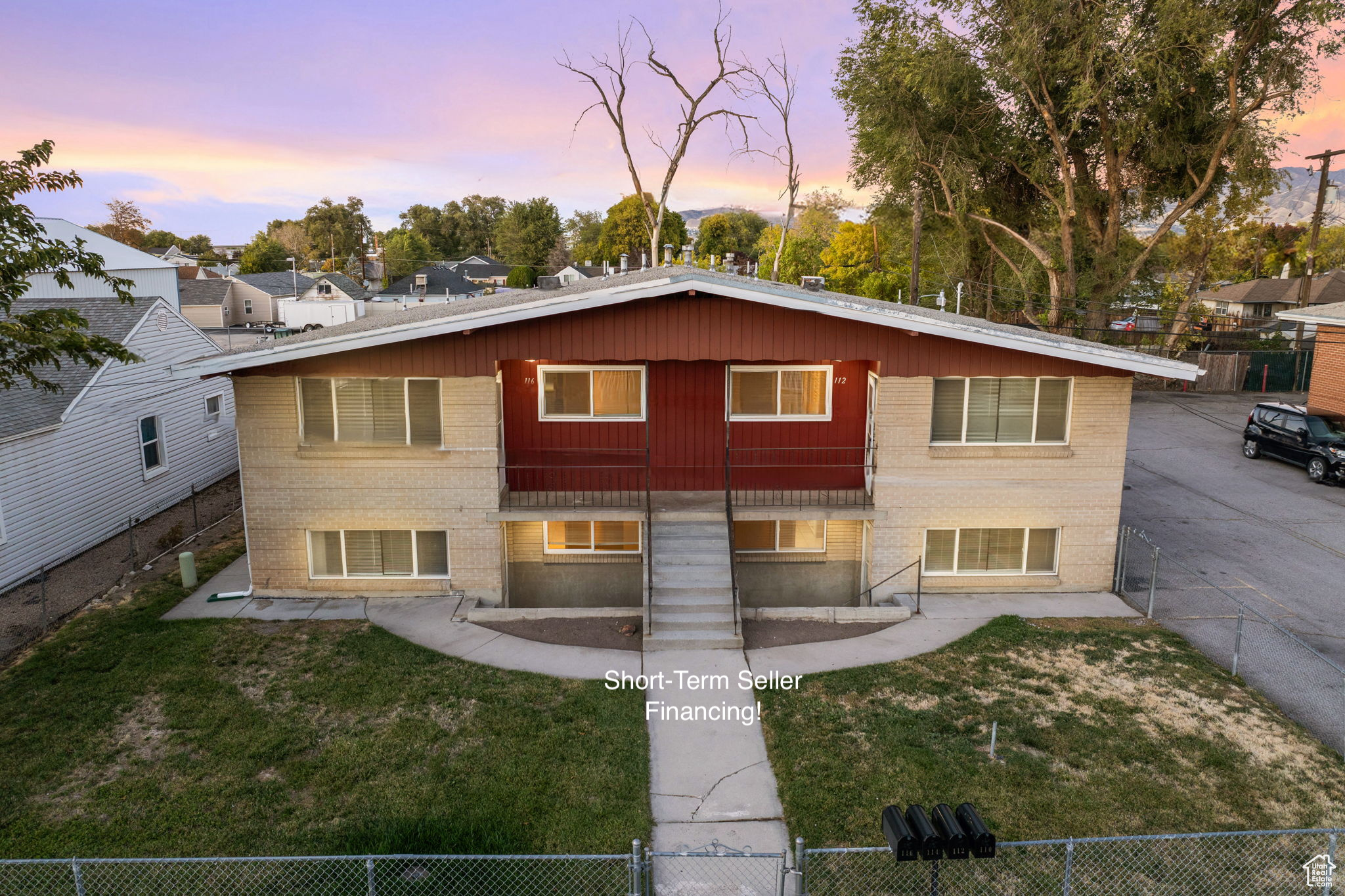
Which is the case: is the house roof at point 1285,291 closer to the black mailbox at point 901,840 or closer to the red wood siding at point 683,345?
the red wood siding at point 683,345

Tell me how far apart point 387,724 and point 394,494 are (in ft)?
16.6

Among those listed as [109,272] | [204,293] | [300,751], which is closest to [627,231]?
[204,293]

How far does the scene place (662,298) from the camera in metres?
13.9

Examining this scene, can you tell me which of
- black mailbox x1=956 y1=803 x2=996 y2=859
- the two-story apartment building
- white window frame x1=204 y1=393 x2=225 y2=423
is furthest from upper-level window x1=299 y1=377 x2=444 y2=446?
white window frame x1=204 y1=393 x2=225 y2=423

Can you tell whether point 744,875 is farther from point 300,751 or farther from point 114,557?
point 114,557

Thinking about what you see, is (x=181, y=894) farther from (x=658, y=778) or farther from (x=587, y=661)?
(x=587, y=661)

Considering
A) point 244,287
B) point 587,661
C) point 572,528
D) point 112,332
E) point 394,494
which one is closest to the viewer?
point 587,661

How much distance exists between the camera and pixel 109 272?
1328 inches

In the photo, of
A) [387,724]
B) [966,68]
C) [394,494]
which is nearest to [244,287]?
[966,68]

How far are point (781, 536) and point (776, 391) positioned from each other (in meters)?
2.97

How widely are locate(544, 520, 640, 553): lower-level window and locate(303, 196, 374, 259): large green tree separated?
118435mm

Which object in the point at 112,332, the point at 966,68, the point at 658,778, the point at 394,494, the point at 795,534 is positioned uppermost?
the point at 966,68

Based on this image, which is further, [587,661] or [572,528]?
[572,528]

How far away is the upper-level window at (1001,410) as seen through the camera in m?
14.9
